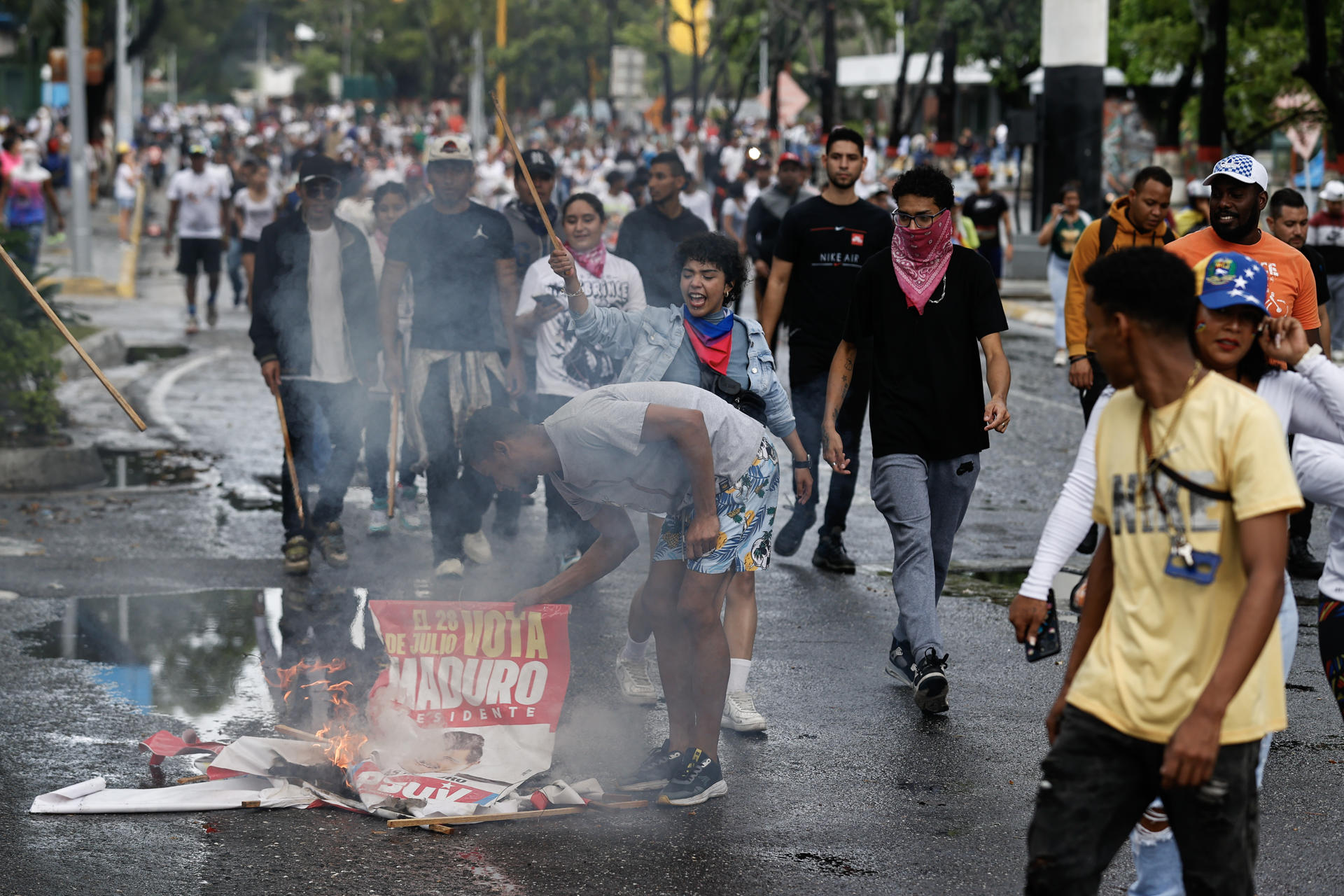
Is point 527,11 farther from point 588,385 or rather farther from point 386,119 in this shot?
point 588,385

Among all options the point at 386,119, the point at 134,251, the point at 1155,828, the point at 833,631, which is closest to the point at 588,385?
the point at 833,631

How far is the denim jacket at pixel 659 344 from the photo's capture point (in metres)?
5.17

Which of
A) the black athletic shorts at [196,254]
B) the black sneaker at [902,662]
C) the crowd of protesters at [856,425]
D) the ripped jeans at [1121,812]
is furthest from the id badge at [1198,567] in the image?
the black athletic shorts at [196,254]

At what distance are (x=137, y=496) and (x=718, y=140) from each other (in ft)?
110

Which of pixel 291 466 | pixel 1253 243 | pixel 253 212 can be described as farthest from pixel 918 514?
pixel 253 212

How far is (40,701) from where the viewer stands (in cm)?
527

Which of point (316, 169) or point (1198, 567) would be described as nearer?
point (1198, 567)

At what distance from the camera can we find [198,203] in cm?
1501

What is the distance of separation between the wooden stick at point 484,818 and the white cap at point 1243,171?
254cm

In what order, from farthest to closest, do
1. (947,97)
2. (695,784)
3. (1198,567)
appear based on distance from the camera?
1. (947,97)
2. (695,784)
3. (1198,567)

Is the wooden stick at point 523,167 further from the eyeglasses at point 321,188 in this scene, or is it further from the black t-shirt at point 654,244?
the black t-shirt at point 654,244

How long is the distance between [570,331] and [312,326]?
127cm

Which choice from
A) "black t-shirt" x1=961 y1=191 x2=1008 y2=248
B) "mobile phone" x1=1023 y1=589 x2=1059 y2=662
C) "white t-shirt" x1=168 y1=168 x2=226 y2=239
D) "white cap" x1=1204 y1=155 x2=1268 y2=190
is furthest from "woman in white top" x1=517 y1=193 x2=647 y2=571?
"black t-shirt" x1=961 y1=191 x2=1008 y2=248

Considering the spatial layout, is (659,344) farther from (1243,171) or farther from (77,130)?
(77,130)
